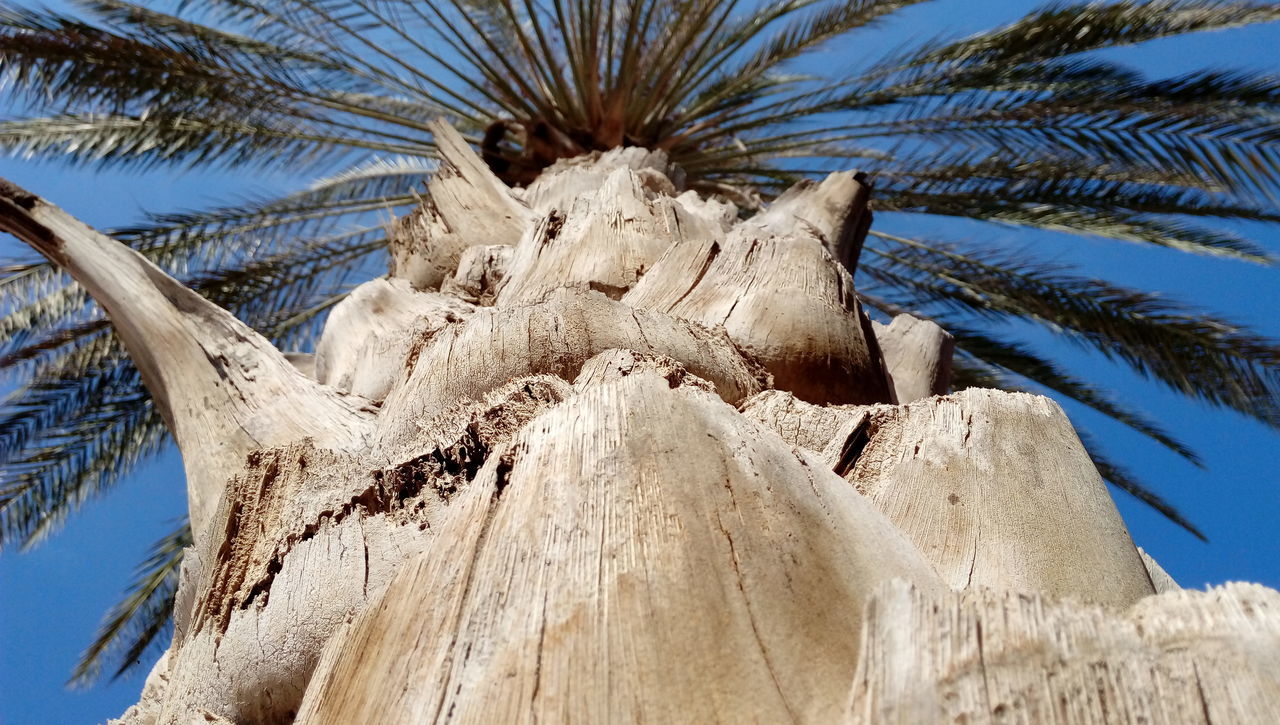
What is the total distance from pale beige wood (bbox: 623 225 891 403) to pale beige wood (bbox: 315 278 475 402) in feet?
1.48

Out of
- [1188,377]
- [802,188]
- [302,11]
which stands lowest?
[1188,377]

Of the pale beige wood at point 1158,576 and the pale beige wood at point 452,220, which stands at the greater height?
the pale beige wood at point 452,220

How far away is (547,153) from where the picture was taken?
4.13 meters

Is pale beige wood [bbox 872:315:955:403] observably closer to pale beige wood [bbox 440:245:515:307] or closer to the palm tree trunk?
the palm tree trunk

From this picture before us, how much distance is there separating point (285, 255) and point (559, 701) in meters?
4.87

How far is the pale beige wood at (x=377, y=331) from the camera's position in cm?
196

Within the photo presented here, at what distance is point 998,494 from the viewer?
4.36ft

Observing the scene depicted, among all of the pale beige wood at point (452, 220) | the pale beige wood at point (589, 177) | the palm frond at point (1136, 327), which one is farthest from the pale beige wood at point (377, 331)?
the palm frond at point (1136, 327)

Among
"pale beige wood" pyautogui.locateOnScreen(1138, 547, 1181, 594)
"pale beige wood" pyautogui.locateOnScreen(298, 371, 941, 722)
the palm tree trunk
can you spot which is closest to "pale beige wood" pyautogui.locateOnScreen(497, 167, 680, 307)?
the palm tree trunk

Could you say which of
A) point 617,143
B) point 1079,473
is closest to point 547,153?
point 617,143

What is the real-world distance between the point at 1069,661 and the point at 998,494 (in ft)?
1.93

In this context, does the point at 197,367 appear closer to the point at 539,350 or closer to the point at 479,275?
the point at 539,350

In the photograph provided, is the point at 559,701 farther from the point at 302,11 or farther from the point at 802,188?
the point at 302,11

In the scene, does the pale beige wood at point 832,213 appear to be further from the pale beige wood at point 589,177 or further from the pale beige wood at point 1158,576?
the pale beige wood at point 1158,576
